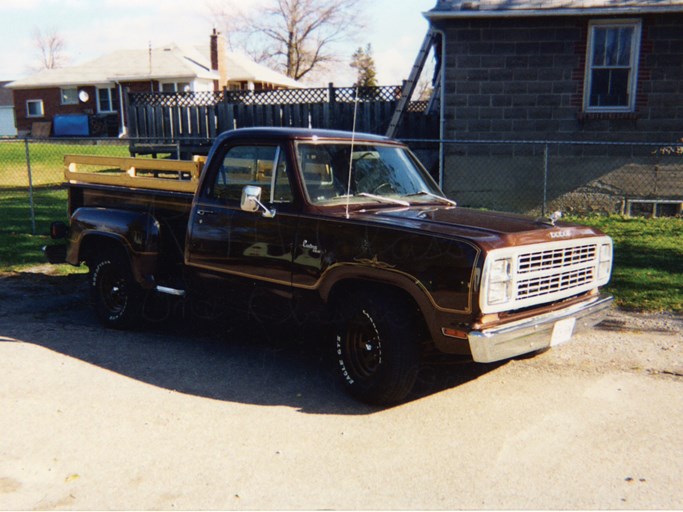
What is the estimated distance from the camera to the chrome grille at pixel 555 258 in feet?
15.3

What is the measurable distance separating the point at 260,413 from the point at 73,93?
143ft

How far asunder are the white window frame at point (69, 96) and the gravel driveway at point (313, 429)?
1610 inches

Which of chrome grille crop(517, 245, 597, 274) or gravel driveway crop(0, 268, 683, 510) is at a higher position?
chrome grille crop(517, 245, 597, 274)

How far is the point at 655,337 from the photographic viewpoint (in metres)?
6.48

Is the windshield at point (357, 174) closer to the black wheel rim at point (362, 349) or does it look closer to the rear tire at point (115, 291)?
the black wheel rim at point (362, 349)

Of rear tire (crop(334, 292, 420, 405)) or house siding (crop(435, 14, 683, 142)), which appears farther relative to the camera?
house siding (crop(435, 14, 683, 142))

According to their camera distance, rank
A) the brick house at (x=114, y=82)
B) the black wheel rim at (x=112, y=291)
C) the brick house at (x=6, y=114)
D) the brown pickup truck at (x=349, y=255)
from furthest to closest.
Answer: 1. the brick house at (x=6, y=114)
2. the brick house at (x=114, y=82)
3. the black wheel rim at (x=112, y=291)
4. the brown pickup truck at (x=349, y=255)

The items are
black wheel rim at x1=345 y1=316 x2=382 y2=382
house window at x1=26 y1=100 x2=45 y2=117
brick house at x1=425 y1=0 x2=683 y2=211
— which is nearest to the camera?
black wheel rim at x1=345 y1=316 x2=382 y2=382

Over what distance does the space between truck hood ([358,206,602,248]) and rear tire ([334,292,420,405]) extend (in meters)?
0.57

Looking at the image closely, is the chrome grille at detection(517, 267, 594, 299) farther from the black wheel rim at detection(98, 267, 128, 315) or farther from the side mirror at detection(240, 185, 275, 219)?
the black wheel rim at detection(98, 267, 128, 315)

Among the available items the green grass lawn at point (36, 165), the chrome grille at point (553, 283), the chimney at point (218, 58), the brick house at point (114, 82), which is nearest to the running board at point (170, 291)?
the chrome grille at point (553, 283)

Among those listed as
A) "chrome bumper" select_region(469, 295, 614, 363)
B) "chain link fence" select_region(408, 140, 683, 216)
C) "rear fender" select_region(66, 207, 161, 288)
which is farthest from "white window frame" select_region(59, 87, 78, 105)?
"chrome bumper" select_region(469, 295, 614, 363)

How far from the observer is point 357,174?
5633 mm

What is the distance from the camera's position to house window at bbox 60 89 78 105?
143 feet
